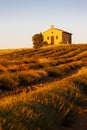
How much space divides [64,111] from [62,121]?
22cm

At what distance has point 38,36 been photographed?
80.9 meters

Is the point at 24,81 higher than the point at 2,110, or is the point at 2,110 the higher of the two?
the point at 2,110

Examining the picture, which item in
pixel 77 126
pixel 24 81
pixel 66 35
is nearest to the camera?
pixel 77 126

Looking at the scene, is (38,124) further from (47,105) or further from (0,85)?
(0,85)

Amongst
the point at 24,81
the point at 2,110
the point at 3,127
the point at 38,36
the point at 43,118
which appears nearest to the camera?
the point at 3,127

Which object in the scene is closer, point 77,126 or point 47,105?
point 47,105

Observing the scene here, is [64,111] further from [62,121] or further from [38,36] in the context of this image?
[38,36]

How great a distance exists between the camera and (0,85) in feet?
49.7

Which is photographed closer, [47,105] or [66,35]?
[47,105]

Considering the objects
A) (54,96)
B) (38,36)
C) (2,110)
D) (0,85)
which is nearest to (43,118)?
(2,110)

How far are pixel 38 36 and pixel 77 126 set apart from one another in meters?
72.9

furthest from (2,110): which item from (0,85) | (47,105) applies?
(0,85)

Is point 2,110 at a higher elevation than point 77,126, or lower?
higher

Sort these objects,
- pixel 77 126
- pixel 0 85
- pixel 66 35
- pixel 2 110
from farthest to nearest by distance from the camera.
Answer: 1. pixel 66 35
2. pixel 0 85
3. pixel 77 126
4. pixel 2 110
